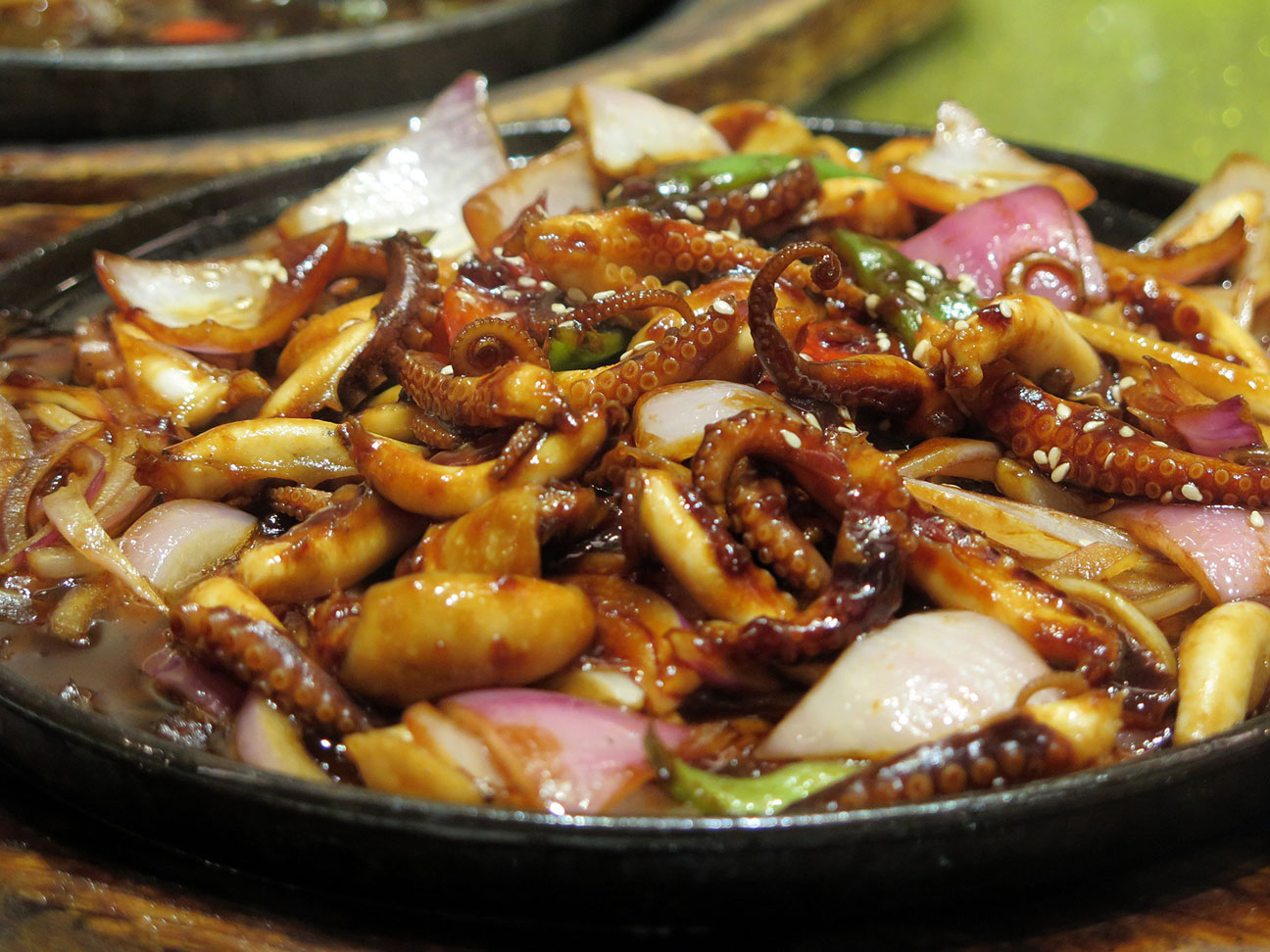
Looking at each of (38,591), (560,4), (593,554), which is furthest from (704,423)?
(560,4)

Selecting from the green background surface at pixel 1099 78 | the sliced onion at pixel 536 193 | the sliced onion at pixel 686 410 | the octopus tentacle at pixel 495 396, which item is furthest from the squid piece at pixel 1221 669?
the green background surface at pixel 1099 78

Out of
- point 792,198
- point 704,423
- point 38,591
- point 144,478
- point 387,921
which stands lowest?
point 387,921

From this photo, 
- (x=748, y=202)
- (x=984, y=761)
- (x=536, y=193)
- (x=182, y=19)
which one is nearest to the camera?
(x=984, y=761)

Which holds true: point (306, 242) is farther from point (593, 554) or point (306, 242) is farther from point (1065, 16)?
point (1065, 16)

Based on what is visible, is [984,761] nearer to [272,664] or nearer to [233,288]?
[272,664]

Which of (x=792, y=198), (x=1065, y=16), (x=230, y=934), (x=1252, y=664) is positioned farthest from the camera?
(x=1065, y=16)

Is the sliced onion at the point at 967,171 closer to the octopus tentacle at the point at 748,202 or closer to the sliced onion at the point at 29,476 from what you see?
the octopus tentacle at the point at 748,202

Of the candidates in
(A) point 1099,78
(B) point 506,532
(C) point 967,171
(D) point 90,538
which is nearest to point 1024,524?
(B) point 506,532
